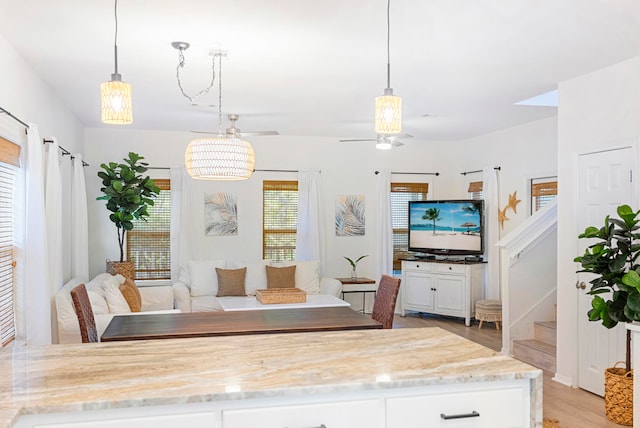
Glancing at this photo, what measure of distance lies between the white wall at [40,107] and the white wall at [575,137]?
4435 mm

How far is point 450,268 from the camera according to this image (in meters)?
7.64

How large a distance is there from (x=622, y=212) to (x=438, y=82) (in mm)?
1893

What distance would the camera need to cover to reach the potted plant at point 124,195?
21.7 feet

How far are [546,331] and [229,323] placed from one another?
141 inches

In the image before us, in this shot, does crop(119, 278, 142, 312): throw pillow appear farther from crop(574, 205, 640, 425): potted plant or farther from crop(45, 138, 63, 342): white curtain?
crop(574, 205, 640, 425): potted plant

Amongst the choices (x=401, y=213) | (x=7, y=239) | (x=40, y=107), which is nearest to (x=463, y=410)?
(x=7, y=239)

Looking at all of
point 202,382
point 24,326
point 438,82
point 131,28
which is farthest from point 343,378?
point 438,82

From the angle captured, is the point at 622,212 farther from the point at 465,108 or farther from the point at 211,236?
the point at 211,236

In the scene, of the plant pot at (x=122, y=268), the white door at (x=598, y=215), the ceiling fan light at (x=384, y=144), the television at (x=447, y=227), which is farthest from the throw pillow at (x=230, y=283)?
the white door at (x=598, y=215)

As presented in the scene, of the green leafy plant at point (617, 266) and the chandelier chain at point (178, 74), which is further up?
the chandelier chain at point (178, 74)

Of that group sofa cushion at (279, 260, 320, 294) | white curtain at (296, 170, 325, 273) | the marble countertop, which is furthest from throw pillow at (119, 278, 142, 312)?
the marble countertop

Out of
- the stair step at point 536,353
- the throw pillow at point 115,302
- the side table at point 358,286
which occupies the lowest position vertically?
the stair step at point 536,353

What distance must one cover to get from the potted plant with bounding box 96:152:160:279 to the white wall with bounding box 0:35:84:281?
1.78 ft

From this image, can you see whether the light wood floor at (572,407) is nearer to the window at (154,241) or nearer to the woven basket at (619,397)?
the woven basket at (619,397)
